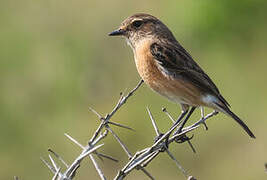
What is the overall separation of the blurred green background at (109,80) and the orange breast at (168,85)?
88.0 inches

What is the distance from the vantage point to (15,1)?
35.9 feet

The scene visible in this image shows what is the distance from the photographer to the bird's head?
6.22 m

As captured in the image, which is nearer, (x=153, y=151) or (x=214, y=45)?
(x=153, y=151)

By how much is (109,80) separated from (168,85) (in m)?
3.84

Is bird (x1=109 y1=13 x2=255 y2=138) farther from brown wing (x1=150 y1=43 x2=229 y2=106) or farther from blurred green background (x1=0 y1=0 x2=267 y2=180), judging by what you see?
blurred green background (x1=0 y1=0 x2=267 y2=180)

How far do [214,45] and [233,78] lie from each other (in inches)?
31.2

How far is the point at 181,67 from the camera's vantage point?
5902 millimetres

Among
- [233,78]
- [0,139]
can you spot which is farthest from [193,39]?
[0,139]

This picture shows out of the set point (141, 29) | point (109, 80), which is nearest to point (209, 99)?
point (141, 29)

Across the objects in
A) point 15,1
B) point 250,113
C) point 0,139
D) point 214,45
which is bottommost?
point 250,113

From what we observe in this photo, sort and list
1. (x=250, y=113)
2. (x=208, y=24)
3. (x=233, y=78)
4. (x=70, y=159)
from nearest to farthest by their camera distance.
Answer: (x=70, y=159) < (x=250, y=113) < (x=233, y=78) < (x=208, y=24)

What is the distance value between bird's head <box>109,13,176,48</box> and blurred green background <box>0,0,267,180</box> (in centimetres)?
210

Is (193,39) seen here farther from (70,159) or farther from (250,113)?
(70,159)

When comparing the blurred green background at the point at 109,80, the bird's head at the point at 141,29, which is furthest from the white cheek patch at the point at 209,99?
the blurred green background at the point at 109,80
